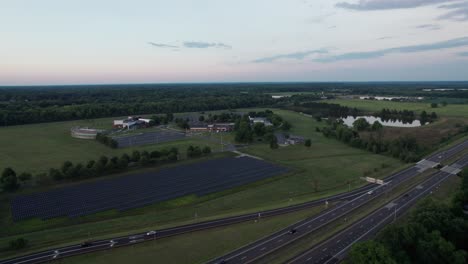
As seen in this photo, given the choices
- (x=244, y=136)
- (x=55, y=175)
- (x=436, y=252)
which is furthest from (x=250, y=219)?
(x=244, y=136)

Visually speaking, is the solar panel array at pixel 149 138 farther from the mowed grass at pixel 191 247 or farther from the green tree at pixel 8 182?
the mowed grass at pixel 191 247

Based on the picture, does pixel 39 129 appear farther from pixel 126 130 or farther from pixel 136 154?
pixel 136 154

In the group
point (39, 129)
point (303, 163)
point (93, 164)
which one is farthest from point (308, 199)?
point (39, 129)

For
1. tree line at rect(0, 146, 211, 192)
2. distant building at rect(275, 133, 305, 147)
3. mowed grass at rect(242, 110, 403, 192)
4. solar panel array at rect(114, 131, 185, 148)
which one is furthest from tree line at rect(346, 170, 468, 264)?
solar panel array at rect(114, 131, 185, 148)

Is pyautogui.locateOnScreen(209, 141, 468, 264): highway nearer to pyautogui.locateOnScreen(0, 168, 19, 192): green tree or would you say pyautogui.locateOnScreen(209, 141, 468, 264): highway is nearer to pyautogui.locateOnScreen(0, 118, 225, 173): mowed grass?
pyautogui.locateOnScreen(0, 168, 19, 192): green tree

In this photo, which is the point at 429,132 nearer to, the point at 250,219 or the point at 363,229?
the point at 363,229

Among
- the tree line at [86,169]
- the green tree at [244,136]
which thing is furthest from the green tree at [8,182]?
the green tree at [244,136]

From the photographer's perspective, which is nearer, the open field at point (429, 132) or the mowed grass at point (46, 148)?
the mowed grass at point (46, 148)
